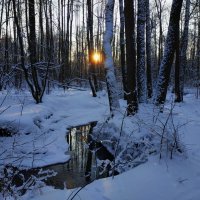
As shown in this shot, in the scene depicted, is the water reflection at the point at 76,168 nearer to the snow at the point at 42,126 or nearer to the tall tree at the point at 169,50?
the snow at the point at 42,126

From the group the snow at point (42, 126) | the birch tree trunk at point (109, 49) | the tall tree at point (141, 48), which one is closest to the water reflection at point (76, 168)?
the snow at point (42, 126)

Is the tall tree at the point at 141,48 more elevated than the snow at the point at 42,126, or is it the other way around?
the tall tree at the point at 141,48

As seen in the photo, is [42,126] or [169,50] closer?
[169,50]

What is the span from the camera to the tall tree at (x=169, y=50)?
919cm

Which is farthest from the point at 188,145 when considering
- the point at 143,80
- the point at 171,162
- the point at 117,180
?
the point at 143,80

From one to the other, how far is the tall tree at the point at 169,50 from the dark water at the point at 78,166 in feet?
8.51

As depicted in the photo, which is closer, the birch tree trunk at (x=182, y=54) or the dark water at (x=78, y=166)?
the dark water at (x=78, y=166)

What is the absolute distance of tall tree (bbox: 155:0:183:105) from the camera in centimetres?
919

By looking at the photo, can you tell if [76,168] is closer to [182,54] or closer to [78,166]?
[78,166]

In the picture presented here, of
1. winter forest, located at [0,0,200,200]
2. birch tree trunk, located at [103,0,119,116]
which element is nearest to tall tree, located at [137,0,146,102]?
winter forest, located at [0,0,200,200]

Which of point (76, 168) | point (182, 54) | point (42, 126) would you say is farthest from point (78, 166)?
point (182, 54)

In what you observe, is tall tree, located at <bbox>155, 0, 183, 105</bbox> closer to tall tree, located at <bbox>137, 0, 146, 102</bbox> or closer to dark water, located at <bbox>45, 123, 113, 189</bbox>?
tall tree, located at <bbox>137, 0, 146, 102</bbox>

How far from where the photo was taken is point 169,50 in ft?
31.1

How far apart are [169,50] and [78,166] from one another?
15.1 ft
